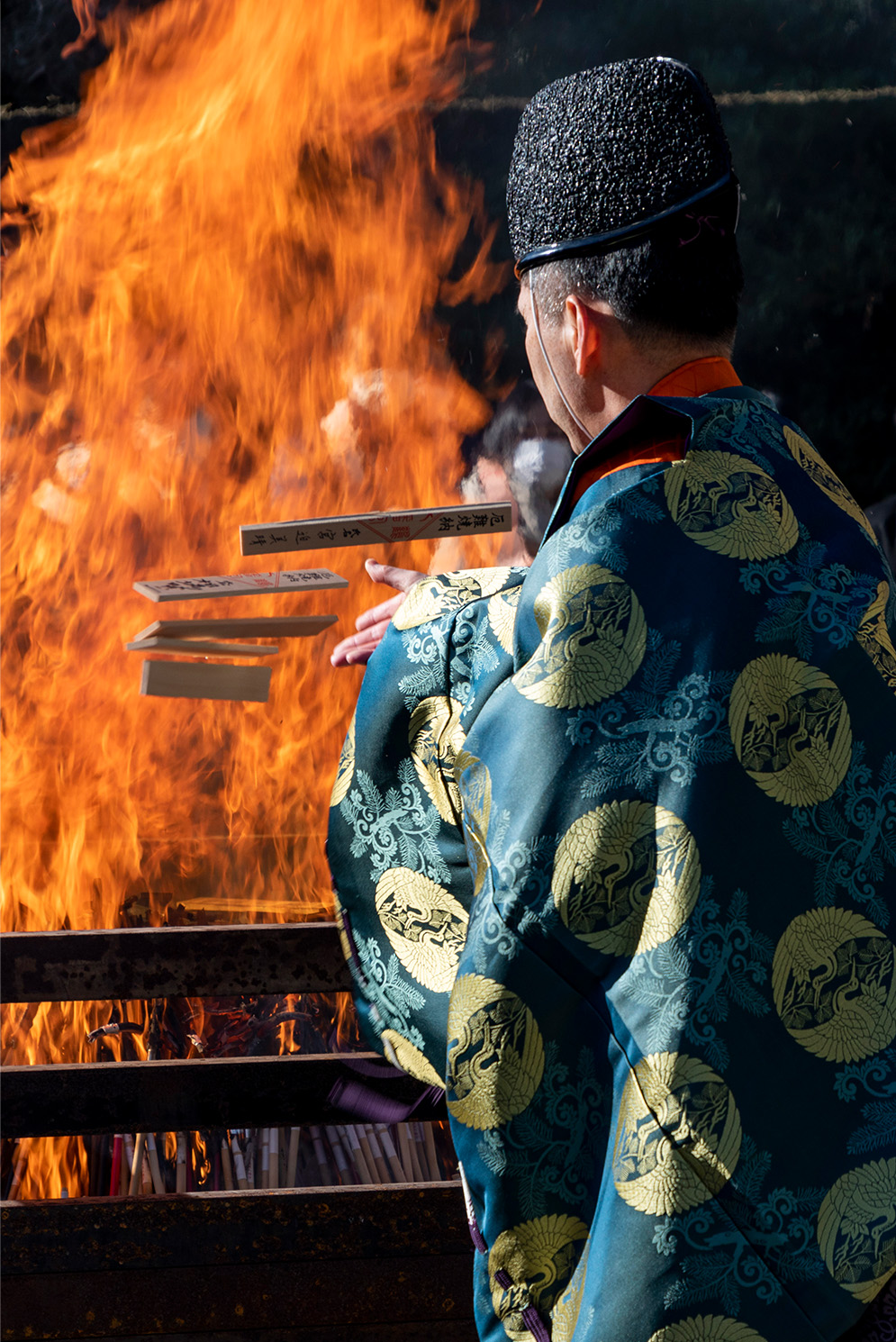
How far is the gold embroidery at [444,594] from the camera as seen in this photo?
3.26 feet

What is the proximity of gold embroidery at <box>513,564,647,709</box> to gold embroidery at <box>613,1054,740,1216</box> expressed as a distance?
10.5 inches

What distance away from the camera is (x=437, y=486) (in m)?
2.71

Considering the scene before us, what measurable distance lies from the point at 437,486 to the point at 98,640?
3.26 feet

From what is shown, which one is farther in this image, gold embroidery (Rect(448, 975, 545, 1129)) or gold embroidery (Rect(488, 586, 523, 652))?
gold embroidery (Rect(488, 586, 523, 652))

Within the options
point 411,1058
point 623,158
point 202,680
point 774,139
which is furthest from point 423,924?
point 774,139

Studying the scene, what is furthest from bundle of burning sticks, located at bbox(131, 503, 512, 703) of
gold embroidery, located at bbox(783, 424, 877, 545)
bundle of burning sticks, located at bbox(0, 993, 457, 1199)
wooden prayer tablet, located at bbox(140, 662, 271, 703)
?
bundle of burning sticks, located at bbox(0, 993, 457, 1199)

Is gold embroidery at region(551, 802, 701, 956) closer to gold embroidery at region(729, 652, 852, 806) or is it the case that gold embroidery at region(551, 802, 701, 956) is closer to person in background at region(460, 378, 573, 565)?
gold embroidery at region(729, 652, 852, 806)

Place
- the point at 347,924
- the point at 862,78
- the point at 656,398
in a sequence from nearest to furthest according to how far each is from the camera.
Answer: the point at 656,398 → the point at 347,924 → the point at 862,78

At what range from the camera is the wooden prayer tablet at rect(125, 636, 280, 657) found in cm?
124

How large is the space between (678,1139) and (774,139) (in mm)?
2585

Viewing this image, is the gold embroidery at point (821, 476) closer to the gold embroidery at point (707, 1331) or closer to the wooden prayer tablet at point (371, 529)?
the wooden prayer tablet at point (371, 529)

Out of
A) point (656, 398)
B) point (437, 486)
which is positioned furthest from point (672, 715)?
point (437, 486)

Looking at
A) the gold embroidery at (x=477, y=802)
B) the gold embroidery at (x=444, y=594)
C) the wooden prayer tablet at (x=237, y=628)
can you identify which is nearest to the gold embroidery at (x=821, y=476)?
the gold embroidery at (x=444, y=594)

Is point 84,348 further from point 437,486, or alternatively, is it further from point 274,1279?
point 274,1279
